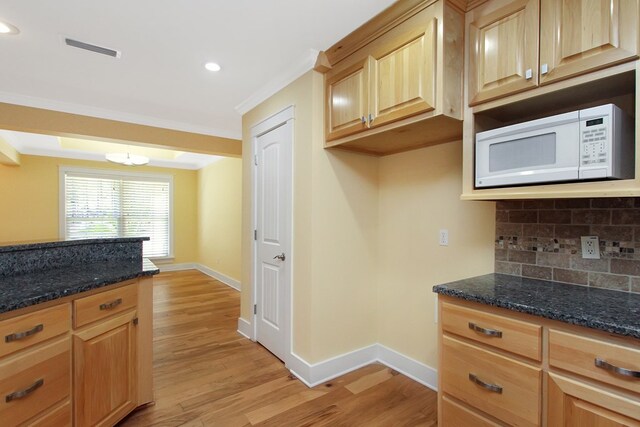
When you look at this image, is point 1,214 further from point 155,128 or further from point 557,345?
point 557,345

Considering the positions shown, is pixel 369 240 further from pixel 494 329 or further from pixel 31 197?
pixel 31 197

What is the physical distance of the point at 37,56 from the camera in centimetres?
234

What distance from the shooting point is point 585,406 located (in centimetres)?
113

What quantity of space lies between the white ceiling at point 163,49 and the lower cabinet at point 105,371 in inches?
71.0

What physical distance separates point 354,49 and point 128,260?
221 centimetres

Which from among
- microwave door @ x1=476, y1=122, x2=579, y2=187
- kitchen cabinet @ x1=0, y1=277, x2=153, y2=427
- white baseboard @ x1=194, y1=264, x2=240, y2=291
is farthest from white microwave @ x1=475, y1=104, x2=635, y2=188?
white baseboard @ x1=194, y1=264, x2=240, y2=291

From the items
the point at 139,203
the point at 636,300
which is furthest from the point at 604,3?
the point at 139,203

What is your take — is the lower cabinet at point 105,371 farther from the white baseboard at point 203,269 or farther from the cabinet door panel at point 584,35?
the white baseboard at point 203,269

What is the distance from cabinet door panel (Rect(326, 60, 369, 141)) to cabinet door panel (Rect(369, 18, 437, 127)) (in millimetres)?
79

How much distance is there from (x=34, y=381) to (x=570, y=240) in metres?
2.65

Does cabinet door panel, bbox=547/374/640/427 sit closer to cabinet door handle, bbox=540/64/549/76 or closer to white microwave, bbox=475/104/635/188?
white microwave, bbox=475/104/635/188

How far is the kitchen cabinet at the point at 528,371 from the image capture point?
3.50 feet

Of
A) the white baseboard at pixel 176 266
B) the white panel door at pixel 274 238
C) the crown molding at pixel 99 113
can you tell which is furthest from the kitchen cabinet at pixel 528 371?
the white baseboard at pixel 176 266

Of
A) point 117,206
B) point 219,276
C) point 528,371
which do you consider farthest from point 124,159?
point 528,371
